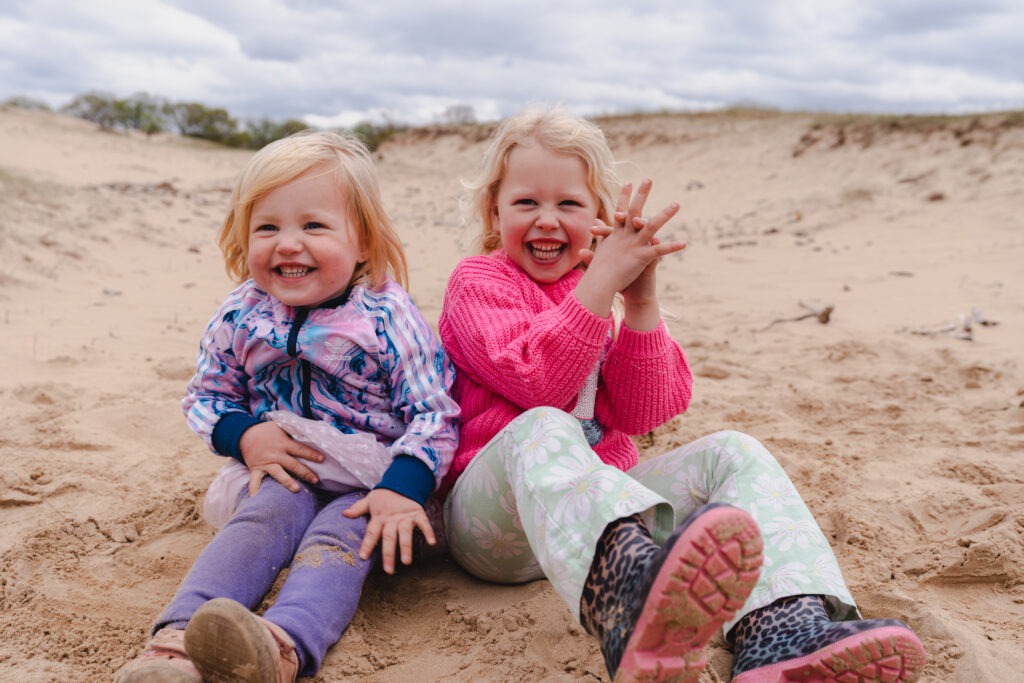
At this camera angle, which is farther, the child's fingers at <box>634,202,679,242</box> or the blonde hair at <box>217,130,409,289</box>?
the blonde hair at <box>217,130,409,289</box>

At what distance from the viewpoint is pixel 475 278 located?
7.10 feet

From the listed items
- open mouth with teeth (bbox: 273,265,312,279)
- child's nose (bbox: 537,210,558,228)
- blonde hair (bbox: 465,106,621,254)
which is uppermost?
blonde hair (bbox: 465,106,621,254)

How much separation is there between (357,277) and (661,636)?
137 cm

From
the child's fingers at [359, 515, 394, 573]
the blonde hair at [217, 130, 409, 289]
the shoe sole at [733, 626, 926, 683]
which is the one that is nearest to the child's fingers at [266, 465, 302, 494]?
the child's fingers at [359, 515, 394, 573]

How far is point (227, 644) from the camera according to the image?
1391 millimetres

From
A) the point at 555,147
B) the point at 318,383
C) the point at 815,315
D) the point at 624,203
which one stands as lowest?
the point at 815,315

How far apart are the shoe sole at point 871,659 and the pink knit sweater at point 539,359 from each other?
81cm

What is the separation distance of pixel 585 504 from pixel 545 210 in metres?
0.96

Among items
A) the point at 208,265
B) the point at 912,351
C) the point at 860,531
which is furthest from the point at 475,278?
the point at 208,265

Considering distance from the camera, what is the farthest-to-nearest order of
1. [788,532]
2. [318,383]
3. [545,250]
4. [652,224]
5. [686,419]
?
1. [686,419]
2. [545,250]
3. [318,383]
4. [652,224]
5. [788,532]

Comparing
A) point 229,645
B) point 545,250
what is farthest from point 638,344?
point 229,645

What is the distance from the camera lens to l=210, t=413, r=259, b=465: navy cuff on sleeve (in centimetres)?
209

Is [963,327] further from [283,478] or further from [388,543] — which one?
[283,478]

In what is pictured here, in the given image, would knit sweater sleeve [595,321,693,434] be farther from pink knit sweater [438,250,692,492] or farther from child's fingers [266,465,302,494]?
child's fingers [266,465,302,494]
